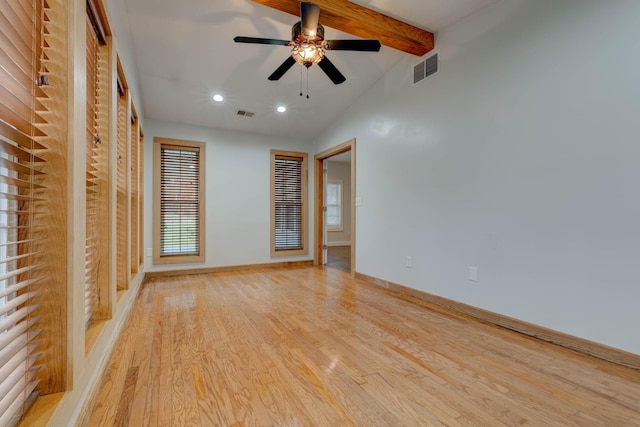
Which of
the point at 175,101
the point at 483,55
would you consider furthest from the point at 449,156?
the point at 175,101

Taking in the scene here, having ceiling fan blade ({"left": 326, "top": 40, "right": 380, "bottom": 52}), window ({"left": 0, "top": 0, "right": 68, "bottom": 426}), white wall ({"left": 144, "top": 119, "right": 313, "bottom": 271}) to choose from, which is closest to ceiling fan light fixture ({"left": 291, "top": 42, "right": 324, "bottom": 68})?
ceiling fan blade ({"left": 326, "top": 40, "right": 380, "bottom": 52})

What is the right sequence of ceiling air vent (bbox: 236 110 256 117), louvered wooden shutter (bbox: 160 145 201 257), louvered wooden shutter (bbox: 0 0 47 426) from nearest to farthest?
louvered wooden shutter (bbox: 0 0 47 426) < ceiling air vent (bbox: 236 110 256 117) < louvered wooden shutter (bbox: 160 145 201 257)

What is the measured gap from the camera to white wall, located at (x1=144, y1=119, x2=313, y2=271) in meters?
4.75

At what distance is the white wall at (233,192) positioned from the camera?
15.6ft

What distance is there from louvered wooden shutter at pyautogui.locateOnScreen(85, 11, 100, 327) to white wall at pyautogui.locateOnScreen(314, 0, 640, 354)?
3.04 meters

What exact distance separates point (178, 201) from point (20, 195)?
394cm

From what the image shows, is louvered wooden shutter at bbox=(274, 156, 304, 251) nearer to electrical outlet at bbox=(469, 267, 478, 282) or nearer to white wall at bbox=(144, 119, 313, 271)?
white wall at bbox=(144, 119, 313, 271)

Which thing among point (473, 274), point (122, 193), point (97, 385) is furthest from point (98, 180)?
point (473, 274)

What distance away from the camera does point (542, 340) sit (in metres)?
2.30

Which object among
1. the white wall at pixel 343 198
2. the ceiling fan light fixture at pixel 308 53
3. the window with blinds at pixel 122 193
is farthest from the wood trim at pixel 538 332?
the white wall at pixel 343 198

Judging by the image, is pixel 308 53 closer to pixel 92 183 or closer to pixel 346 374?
pixel 92 183

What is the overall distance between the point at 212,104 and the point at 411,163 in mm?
2939

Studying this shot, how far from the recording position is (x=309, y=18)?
220 centimetres

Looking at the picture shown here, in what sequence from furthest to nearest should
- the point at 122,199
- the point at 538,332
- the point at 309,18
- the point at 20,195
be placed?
the point at 122,199 → the point at 538,332 → the point at 309,18 → the point at 20,195
